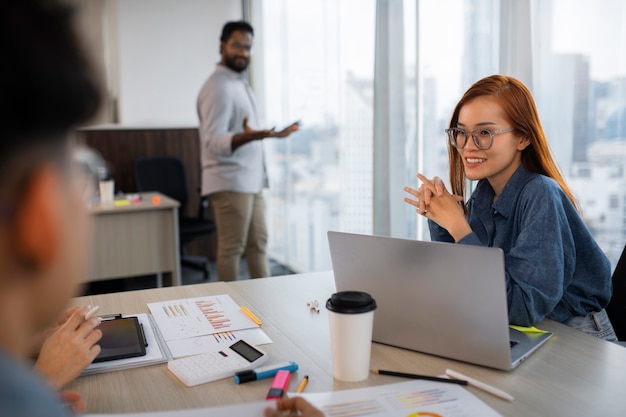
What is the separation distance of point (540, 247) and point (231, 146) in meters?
2.13

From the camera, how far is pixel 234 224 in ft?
10.8

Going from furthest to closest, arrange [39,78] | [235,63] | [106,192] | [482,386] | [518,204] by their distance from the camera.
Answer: [106,192] → [235,63] → [518,204] → [482,386] → [39,78]

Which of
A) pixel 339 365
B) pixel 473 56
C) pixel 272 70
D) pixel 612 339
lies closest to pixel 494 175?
pixel 612 339

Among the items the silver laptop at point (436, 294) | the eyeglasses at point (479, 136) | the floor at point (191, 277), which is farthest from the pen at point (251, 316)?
the floor at point (191, 277)

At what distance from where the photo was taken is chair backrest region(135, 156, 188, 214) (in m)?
4.62

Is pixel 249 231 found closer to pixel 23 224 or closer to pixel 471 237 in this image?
pixel 471 237

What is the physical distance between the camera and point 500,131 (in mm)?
1440

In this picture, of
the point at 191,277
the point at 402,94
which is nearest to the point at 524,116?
the point at 402,94

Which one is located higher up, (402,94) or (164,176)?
(402,94)

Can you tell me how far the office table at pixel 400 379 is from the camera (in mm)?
926

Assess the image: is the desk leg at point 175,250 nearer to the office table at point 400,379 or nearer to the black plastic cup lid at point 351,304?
the office table at point 400,379

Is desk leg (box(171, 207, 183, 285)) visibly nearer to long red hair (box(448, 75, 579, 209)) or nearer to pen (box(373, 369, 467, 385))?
long red hair (box(448, 75, 579, 209))

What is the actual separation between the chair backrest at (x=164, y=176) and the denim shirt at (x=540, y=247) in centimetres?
341

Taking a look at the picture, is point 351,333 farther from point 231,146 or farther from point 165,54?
point 165,54
